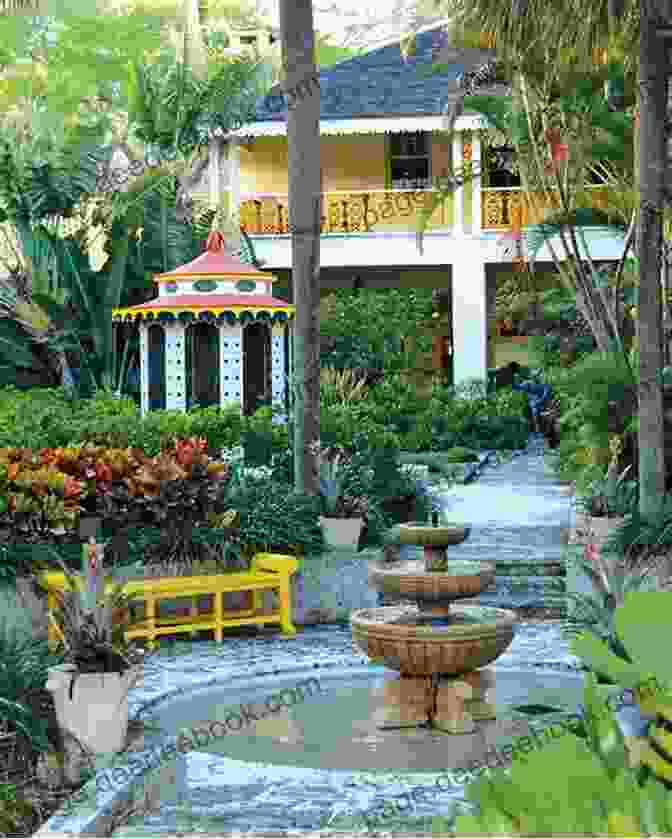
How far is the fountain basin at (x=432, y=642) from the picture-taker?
9594mm

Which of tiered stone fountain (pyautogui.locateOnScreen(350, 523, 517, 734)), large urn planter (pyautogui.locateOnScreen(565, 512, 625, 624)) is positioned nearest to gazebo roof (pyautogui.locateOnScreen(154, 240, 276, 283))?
large urn planter (pyautogui.locateOnScreen(565, 512, 625, 624))

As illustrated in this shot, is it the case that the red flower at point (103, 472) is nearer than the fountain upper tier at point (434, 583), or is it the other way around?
the fountain upper tier at point (434, 583)

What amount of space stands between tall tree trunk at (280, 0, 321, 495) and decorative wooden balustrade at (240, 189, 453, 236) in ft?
61.6

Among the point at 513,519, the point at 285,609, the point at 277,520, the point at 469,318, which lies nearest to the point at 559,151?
the point at 513,519

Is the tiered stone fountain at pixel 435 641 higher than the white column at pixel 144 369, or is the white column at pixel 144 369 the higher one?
the white column at pixel 144 369

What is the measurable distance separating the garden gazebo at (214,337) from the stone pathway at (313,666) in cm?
341

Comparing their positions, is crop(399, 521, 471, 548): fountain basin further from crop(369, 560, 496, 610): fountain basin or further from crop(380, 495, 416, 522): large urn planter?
crop(380, 495, 416, 522): large urn planter

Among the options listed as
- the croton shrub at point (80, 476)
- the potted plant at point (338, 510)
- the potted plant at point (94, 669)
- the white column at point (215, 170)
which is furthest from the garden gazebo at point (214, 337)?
the potted plant at point (94, 669)

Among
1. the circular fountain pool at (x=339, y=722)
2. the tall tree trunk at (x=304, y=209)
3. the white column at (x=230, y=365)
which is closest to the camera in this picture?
the circular fountain pool at (x=339, y=722)

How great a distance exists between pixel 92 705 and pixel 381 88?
1087 inches

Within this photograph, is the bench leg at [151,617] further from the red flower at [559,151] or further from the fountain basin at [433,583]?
the red flower at [559,151]

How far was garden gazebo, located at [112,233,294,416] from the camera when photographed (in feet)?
75.8

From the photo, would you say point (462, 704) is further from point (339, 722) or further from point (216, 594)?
point (216, 594)

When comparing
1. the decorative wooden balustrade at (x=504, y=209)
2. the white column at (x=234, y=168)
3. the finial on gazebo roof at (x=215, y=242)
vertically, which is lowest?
the finial on gazebo roof at (x=215, y=242)
